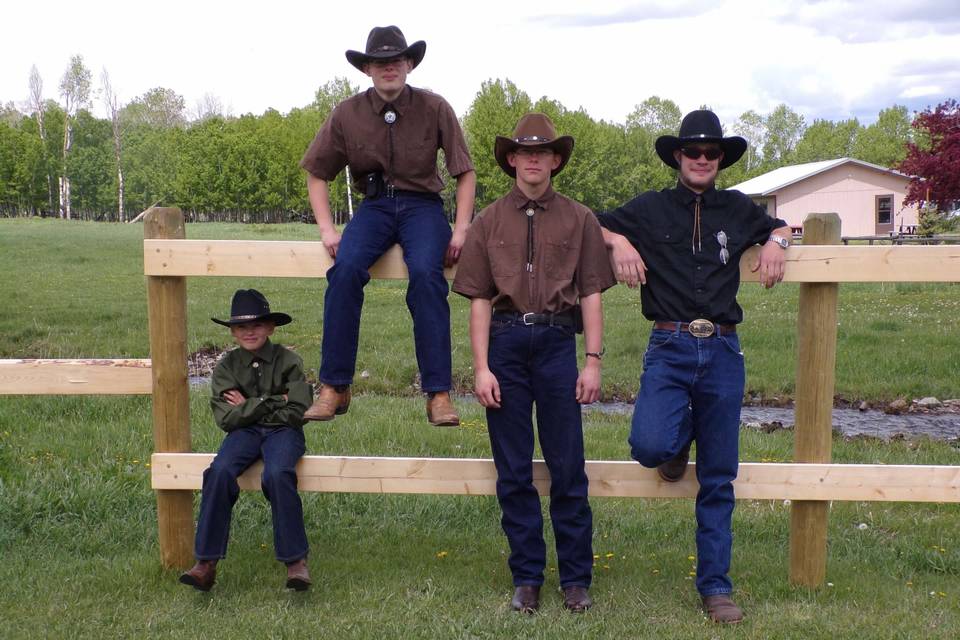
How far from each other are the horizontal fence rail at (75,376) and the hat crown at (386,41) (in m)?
1.88

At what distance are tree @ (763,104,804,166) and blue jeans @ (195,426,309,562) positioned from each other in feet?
355

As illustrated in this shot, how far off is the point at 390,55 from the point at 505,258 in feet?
3.64

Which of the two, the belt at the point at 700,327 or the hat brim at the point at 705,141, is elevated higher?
the hat brim at the point at 705,141

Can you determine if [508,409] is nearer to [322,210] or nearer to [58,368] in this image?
[322,210]

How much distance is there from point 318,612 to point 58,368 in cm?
177

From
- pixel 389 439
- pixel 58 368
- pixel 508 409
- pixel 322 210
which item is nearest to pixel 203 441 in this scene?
pixel 389 439

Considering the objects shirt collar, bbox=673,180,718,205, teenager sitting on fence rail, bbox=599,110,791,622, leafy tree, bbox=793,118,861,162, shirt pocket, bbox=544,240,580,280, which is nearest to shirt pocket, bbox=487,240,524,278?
shirt pocket, bbox=544,240,580,280

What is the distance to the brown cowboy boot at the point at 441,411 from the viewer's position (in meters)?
4.38

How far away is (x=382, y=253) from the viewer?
459cm

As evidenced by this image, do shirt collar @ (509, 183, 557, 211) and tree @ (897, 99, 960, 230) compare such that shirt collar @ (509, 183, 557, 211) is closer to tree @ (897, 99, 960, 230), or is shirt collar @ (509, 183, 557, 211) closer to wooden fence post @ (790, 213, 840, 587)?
wooden fence post @ (790, 213, 840, 587)

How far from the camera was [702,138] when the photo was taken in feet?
14.3

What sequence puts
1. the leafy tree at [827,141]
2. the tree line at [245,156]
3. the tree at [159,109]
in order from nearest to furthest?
the tree line at [245,156]
the leafy tree at [827,141]
the tree at [159,109]

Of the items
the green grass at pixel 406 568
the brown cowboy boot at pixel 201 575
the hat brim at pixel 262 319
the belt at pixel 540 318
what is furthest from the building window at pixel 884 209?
the brown cowboy boot at pixel 201 575

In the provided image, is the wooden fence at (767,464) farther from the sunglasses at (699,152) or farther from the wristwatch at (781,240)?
the sunglasses at (699,152)
